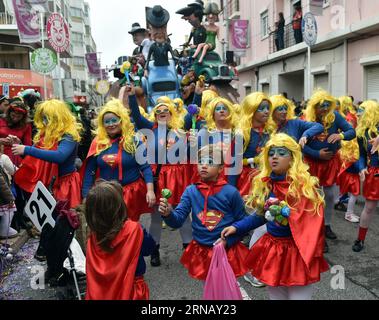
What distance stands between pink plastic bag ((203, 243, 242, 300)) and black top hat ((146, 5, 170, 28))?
7.19 meters

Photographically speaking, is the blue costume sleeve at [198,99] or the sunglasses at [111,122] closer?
the sunglasses at [111,122]

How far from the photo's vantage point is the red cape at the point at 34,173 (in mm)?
4285

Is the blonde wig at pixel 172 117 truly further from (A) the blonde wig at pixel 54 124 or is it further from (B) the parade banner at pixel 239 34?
(B) the parade banner at pixel 239 34

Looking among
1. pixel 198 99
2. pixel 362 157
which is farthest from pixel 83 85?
pixel 362 157

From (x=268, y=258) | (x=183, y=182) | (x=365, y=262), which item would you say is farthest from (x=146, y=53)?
(x=268, y=258)

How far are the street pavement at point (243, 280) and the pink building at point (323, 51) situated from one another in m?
9.19

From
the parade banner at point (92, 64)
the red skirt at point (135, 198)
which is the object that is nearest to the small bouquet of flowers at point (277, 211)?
the red skirt at point (135, 198)

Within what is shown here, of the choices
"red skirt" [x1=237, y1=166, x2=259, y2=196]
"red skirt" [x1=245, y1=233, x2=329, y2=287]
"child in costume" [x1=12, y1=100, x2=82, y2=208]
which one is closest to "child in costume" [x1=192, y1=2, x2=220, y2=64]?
"red skirt" [x1=237, y1=166, x2=259, y2=196]

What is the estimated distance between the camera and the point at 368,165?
201 inches

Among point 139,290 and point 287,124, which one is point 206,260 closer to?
point 139,290

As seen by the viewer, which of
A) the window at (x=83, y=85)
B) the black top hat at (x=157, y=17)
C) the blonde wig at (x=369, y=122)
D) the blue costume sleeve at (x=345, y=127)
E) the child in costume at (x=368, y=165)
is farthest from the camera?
the window at (x=83, y=85)

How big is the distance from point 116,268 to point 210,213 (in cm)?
88
